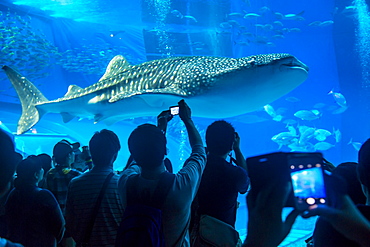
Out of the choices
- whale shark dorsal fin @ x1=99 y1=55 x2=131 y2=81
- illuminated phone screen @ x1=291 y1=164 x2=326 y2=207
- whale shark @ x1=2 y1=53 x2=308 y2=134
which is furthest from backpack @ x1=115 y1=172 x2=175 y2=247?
whale shark dorsal fin @ x1=99 y1=55 x2=131 y2=81

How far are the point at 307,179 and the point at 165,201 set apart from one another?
2.64ft

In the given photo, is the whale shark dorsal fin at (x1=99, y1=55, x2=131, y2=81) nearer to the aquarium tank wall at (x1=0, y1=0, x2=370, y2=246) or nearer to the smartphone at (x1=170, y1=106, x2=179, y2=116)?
the smartphone at (x1=170, y1=106, x2=179, y2=116)

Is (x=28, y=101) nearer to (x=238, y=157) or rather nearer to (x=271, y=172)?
(x=238, y=157)

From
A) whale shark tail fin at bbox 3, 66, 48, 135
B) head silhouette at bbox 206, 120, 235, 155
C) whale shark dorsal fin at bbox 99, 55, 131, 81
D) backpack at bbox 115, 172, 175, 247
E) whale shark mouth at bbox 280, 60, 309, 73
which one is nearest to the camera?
backpack at bbox 115, 172, 175, 247

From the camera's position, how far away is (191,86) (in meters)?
3.53

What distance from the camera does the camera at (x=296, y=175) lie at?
0.82m

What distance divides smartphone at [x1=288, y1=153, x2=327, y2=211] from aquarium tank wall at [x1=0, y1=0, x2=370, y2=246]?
9792 millimetres

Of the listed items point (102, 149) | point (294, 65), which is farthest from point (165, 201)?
point (294, 65)

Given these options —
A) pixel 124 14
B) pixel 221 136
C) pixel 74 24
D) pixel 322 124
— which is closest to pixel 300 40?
pixel 322 124

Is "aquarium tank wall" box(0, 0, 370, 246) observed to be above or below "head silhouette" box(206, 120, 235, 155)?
above

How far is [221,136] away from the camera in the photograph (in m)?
2.00

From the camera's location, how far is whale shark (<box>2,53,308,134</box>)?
128 inches

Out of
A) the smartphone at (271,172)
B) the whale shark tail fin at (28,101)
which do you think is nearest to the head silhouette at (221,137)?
the smartphone at (271,172)

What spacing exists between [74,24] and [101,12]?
2.24 metres
